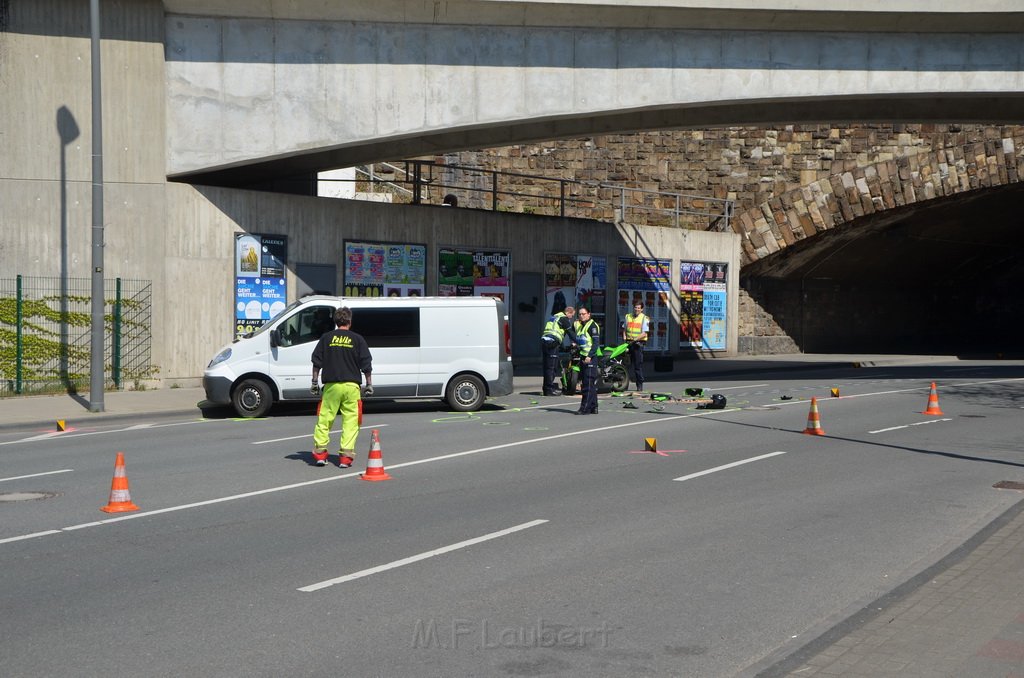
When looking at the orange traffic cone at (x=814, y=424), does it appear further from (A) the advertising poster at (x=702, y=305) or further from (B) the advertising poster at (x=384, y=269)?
(A) the advertising poster at (x=702, y=305)

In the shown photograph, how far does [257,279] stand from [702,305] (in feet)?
54.2

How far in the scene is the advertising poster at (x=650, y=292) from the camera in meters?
31.9

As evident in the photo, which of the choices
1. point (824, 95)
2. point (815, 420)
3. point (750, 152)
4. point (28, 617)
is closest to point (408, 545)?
point (28, 617)

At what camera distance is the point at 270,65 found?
71.7 ft

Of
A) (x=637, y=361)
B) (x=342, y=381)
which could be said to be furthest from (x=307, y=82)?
(x=342, y=381)

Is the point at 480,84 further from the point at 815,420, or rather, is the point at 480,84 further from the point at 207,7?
the point at 815,420

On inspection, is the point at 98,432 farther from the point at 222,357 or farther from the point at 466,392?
the point at 466,392

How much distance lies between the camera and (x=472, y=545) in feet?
28.1

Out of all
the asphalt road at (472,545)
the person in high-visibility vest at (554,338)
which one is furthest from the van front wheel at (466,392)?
the asphalt road at (472,545)

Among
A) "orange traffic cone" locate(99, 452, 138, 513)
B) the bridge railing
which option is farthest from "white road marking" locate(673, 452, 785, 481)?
the bridge railing

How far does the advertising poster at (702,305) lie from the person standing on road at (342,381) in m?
22.6

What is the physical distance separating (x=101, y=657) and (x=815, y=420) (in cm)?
1190

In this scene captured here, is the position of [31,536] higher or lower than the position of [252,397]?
lower

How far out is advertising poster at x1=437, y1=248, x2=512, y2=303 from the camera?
2659cm
